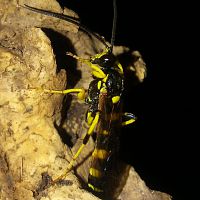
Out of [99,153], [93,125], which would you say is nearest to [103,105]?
[93,125]

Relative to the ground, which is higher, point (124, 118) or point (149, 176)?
point (124, 118)

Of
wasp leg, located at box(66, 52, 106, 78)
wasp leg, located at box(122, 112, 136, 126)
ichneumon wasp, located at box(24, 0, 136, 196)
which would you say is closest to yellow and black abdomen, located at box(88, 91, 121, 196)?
ichneumon wasp, located at box(24, 0, 136, 196)

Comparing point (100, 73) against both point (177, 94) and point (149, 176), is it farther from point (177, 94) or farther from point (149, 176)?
point (177, 94)

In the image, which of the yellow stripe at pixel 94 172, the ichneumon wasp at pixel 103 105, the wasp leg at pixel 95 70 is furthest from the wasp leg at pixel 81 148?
the wasp leg at pixel 95 70

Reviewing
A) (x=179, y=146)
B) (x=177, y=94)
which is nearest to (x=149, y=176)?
(x=179, y=146)

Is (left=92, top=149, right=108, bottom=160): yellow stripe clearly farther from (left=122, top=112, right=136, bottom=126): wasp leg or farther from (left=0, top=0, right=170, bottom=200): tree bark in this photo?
(left=122, top=112, right=136, bottom=126): wasp leg

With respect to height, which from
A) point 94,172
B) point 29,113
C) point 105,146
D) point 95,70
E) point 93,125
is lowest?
point 94,172

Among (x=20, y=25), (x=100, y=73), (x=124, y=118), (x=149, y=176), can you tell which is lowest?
(x=149, y=176)

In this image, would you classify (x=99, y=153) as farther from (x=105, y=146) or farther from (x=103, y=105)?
(x=103, y=105)
